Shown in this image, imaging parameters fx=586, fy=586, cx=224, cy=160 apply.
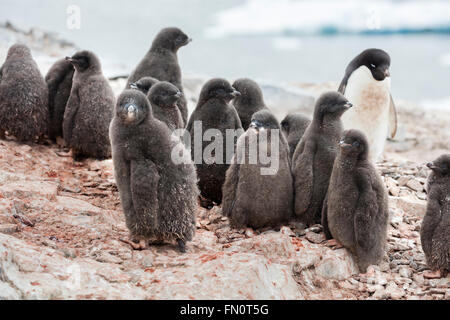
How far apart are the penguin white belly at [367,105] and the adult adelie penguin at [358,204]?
2.74 meters

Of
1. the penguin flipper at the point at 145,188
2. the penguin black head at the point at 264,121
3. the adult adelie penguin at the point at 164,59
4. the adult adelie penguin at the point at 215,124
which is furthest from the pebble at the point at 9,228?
the adult adelie penguin at the point at 164,59

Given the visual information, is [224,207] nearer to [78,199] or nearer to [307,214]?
[307,214]

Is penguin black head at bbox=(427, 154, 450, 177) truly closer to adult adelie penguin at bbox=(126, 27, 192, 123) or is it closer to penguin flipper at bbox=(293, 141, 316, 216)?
penguin flipper at bbox=(293, 141, 316, 216)

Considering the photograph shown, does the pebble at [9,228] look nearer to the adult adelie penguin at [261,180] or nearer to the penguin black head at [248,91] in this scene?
the adult adelie penguin at [261,180]

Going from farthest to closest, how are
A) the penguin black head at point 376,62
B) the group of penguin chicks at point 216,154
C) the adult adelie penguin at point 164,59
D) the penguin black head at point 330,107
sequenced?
the adult adelie penguin at point 164,59 → the penguin black head at point 376,62 → the penguin black head at point 330,107 → the group of penguin chicks at point 216,154

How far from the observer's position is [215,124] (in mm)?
6344

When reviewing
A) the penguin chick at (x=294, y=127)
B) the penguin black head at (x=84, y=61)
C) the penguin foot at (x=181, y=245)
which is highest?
the penguin black head at (x=84, y=61)

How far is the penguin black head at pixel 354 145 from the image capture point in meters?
5.08

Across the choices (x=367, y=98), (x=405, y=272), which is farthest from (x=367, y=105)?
(x=405, y=272)

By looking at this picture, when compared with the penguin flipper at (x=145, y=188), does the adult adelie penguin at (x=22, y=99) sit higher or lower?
higher

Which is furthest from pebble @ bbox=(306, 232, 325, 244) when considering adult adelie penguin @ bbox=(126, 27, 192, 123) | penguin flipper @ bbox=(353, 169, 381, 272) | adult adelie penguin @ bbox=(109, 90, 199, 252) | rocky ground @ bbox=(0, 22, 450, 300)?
adult adelie penguin @ bbox=(126, 27, 192, 123)

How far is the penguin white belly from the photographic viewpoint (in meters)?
7.81

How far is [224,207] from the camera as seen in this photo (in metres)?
5.85

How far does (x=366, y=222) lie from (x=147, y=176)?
1903 mm
